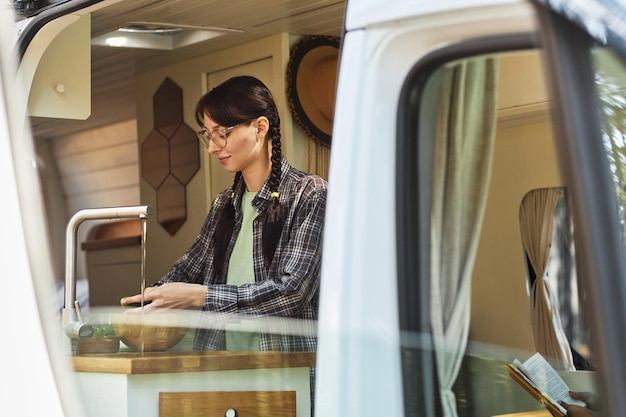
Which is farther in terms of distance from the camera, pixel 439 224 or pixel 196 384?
pixel 196 384

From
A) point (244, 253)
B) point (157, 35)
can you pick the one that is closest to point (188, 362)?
point (244, 253)

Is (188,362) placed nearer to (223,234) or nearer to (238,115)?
(223,234)

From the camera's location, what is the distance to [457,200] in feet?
3.52

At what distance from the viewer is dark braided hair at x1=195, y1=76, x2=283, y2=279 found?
2.09 metres

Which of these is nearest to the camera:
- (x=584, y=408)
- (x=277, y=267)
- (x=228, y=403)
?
(x=584, y=408)

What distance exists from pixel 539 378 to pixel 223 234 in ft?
3.77

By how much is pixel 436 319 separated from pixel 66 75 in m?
1.38

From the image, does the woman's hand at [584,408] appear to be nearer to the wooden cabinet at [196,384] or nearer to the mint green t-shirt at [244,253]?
the wooden cabinet at [196,384]

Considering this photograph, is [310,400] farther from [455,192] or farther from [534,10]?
[534,10]

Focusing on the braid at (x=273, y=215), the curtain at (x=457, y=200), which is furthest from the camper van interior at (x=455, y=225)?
the braid at (x=273, y=215)

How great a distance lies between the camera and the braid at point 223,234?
6.86 ft

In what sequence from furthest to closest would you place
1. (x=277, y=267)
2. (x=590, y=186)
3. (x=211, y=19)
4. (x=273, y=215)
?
(x=211, y=19) → (x=273, y=215) → (x=277, y=267) → (x=590, y=186)

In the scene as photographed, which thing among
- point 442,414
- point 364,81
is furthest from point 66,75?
point 442,414

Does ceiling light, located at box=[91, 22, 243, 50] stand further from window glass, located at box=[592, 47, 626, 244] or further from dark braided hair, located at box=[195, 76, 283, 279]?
window glass, located at box=[592, 47, 626, 244]
